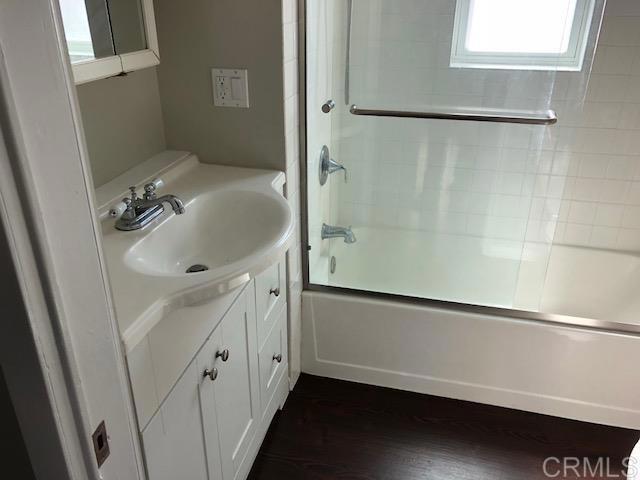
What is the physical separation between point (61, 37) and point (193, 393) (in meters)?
0.89

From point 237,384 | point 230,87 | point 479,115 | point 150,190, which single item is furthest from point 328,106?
point 237,384

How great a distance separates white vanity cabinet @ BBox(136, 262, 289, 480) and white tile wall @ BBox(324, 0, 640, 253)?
0.85 metres

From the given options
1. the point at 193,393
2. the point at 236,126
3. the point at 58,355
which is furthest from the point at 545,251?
the point at 58,355

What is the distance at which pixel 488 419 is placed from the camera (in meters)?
1.99

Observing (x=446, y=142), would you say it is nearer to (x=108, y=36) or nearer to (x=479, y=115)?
(x=479, y=115)

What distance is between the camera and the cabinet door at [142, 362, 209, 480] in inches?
41.8

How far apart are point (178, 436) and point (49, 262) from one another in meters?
0.78

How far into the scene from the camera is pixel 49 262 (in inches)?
19.8

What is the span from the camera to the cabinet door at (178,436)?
106cm

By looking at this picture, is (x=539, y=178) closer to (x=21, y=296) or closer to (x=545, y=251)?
(x=545, y=251)

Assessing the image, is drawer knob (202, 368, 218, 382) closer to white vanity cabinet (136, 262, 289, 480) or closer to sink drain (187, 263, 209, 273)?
white vanity cabinet (136, 262, 289, 480)

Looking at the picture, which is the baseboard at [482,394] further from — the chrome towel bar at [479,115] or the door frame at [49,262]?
the door frame at [49,262]
